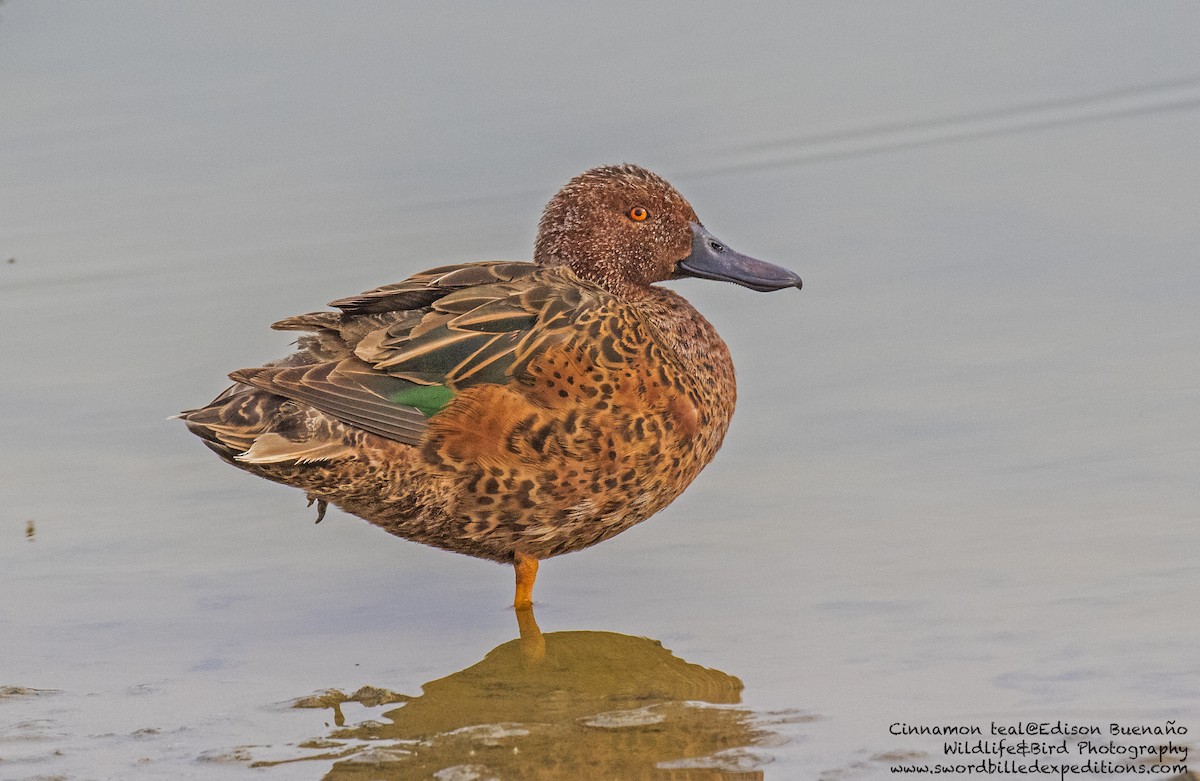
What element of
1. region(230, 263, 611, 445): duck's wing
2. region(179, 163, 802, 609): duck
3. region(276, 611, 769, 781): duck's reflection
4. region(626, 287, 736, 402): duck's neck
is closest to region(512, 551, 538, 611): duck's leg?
region(179, 163, 802, 609): duck

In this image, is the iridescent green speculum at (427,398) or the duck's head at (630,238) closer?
the iridescent green speculum at (427,398)

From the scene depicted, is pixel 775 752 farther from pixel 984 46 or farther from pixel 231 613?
pixel 984 46

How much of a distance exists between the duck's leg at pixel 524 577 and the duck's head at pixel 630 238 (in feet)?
3.69

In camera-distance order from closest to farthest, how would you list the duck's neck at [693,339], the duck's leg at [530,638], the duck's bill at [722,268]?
the duck's leg at [530,638], the duck's neck at [693,339], the duck's bill at [722,268]

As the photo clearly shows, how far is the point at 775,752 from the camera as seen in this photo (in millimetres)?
4367

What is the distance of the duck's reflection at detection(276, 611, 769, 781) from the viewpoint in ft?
14.4

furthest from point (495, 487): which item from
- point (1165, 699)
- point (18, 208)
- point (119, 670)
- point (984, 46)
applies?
point (984, 46)

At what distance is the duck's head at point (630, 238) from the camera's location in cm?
641

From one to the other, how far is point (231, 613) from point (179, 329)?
243 centimetres

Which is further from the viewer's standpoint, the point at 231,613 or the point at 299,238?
the point at 299,238

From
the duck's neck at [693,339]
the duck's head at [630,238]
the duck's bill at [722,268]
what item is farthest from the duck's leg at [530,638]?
the duck's bill at [722,268]

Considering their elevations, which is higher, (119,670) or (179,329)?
(179,329)

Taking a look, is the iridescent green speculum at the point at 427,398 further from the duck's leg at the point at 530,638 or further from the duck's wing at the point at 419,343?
the duck's leg at the point at 530,638

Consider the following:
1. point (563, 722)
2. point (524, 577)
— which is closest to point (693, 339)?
point (524, 577)
